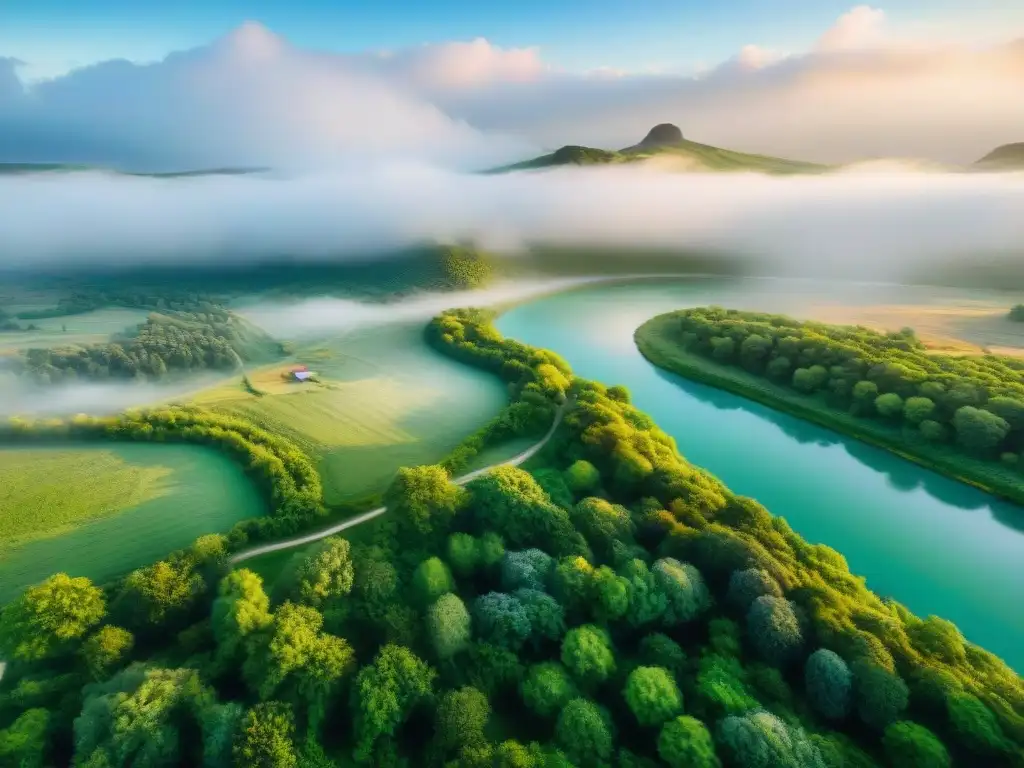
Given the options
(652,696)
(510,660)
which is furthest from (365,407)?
(652,696)

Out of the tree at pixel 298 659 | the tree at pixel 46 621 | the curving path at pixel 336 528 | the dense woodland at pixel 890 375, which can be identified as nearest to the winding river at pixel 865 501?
the dense woodland at pixel 890 375

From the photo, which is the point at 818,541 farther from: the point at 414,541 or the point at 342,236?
the point at 342,236

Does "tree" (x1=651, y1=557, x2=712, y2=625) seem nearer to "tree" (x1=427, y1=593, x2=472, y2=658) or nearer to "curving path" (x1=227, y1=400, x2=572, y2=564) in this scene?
"tree" (x1=427, y1=593, x2=472, y2=658)

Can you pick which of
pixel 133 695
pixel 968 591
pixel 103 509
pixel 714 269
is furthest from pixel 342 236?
pixel 968 591

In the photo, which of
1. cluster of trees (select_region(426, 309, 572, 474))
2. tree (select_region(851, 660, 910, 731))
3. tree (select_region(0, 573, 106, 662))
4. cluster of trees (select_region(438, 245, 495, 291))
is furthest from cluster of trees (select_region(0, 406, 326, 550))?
cluster of trees (select_region(438, 245, 495, 291))

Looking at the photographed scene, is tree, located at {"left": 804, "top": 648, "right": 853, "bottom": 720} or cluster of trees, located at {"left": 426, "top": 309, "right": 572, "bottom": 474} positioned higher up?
cluster of trees, located at {"left": 426, "top": 309, "right": 572, "bottom": 474}

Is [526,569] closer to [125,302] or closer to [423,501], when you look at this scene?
[423,501]

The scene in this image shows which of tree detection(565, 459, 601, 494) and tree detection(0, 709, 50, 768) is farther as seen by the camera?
tree detection(565, 459, 601, 494)
